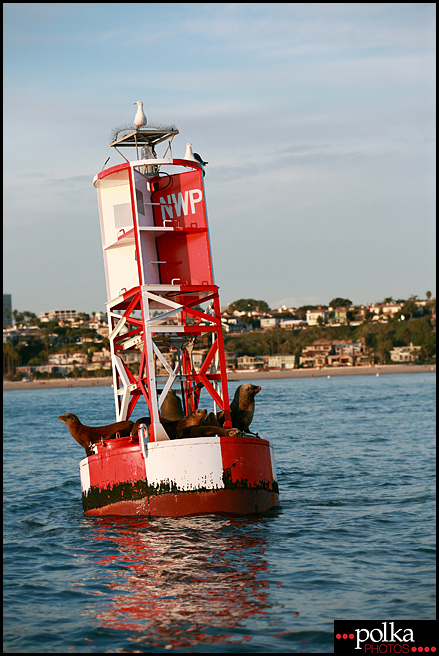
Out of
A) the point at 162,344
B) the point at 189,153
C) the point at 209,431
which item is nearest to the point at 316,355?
the point at 162,344

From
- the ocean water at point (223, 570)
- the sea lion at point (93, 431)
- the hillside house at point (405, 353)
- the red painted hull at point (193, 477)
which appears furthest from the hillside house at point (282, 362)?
the red painted hull at point (193, 477)

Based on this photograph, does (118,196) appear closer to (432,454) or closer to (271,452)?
(271,452)

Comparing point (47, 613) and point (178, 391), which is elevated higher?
point (178, 391)

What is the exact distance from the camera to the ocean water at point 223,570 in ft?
34.7

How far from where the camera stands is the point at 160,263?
19.7 m

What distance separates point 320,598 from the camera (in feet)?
38.8

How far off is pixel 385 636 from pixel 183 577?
399 cm

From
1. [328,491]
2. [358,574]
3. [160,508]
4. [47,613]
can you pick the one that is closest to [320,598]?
[358,574]

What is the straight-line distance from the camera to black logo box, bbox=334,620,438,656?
956cm

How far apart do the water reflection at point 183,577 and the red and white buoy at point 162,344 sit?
625 millimetres

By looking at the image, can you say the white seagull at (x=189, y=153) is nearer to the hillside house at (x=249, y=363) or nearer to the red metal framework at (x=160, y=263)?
the red metal framework at (x=160, y=263)

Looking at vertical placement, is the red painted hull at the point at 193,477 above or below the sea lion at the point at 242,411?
below

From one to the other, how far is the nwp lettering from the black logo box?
11.6m

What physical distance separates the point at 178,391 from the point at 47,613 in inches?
394
